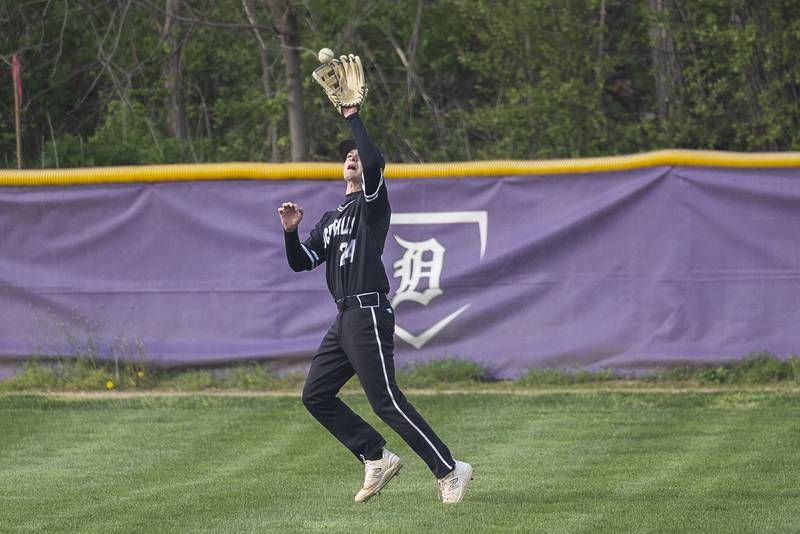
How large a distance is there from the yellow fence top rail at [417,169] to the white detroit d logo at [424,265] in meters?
0.33

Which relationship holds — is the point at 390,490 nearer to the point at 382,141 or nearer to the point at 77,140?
the point at 77,140

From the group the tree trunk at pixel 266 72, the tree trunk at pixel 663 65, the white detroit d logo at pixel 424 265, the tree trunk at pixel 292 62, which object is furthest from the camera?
the tree trunk at pixel 266 72

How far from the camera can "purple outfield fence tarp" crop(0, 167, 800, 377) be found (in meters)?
10.2

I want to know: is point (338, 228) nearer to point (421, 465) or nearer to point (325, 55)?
point (325, 55)

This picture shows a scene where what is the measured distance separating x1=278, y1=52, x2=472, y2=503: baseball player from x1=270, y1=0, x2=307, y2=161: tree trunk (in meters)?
6.65

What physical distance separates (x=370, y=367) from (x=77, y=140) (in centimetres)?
960

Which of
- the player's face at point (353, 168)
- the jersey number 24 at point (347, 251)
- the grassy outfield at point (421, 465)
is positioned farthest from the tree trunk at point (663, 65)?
the jersey number 24 at point (347, 251)

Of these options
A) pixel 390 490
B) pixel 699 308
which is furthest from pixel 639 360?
pixel 390 490

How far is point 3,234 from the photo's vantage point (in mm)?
11094

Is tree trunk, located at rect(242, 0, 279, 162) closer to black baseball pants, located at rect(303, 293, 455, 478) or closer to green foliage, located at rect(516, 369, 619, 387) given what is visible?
green foliage, located at rect(516, 369, 619, 387)

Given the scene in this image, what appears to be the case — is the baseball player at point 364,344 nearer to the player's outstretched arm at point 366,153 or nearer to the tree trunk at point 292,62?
the player's outstretched arm at point 366,153

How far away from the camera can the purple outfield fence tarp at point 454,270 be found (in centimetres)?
1017

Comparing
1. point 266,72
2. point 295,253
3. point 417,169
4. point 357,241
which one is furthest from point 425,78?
point 357,241

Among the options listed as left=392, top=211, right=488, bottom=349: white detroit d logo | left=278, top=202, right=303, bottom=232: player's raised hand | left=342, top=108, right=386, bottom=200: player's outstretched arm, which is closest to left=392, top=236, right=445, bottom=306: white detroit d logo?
left=392, top=211, right=488, bottom=349: white detroit d logo
